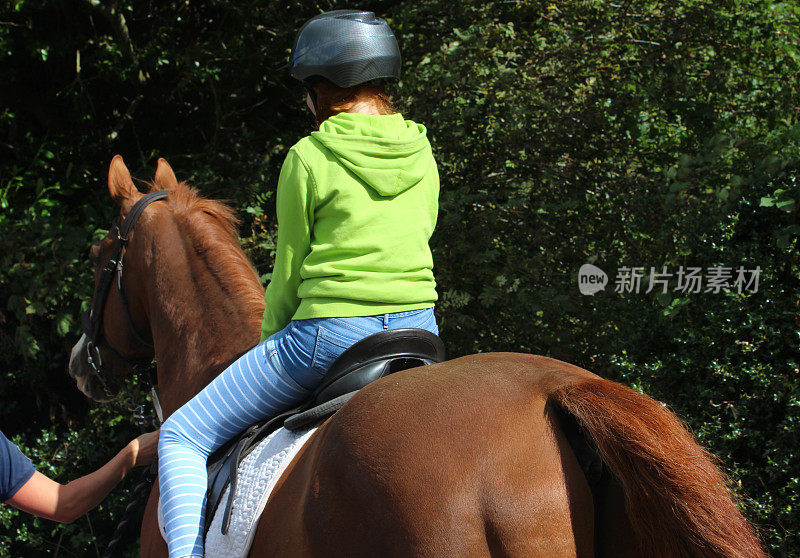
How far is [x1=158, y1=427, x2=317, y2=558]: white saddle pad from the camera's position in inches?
70.3

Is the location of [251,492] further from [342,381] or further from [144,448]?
[144,448]

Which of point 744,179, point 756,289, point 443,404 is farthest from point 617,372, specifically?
point 443,404

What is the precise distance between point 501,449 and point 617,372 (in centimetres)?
244

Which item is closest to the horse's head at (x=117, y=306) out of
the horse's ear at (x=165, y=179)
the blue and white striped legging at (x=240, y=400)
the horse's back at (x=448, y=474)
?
the horse's ear at (x=165, y=179)

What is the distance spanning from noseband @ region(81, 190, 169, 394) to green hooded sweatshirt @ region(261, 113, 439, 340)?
1216 mm

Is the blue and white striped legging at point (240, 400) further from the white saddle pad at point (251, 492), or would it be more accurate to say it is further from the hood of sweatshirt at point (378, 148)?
the hood of sweatshirt at point (378, 148)

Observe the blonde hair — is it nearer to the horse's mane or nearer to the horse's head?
the horse's mane

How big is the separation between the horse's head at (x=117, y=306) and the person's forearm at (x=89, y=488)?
75 centimetres

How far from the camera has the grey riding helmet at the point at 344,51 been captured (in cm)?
211

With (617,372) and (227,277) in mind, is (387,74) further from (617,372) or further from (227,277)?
(617,372)

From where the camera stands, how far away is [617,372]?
3639 millimetres

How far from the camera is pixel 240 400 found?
205 centimetres

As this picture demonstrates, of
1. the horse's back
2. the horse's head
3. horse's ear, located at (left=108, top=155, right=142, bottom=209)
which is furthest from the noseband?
the horse's back

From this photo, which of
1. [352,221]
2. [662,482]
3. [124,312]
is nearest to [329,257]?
[352,221]
